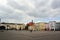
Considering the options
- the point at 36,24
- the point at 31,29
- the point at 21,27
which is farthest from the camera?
the point at 21,27

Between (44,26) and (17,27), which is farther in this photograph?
(17,27)

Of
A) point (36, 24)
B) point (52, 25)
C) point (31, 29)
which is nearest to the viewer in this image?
point (52, 25)

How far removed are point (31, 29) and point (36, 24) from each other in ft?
62.3

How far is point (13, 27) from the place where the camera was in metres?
Result: 200

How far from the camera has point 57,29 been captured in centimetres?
15625

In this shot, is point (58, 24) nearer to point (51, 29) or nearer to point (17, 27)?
point (51, 29)

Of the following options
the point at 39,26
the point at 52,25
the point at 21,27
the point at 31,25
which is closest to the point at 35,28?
the point at 39,26

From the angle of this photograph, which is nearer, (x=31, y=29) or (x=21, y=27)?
(x=31, y=29)

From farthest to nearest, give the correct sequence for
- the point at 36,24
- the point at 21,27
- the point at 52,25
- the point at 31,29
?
the point at 21,27, the point at 36,24, the point at 31,29, the point at 52,25

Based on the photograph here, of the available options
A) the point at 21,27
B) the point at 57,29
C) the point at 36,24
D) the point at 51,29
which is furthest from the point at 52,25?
the point at 21,27

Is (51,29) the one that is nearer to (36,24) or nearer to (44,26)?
(44,26)

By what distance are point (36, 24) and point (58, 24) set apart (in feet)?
85.4

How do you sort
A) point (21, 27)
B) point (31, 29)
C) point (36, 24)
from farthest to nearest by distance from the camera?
point (21, 27) → point (36, 24) → point (31, 29)

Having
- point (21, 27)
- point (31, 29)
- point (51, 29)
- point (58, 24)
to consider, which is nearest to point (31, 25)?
point (31, 29)
